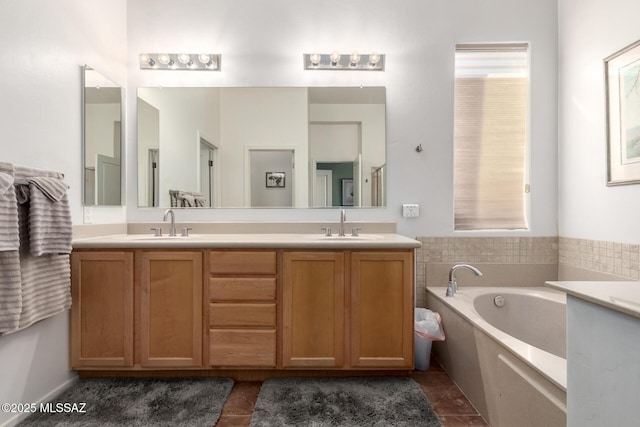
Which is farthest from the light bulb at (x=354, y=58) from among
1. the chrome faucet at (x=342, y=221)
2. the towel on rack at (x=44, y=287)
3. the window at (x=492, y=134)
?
the towel on rack at (x=44, y=287)

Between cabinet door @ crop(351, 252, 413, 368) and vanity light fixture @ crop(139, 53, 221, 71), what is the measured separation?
1879 millimetres

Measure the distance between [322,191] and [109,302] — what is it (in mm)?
1561

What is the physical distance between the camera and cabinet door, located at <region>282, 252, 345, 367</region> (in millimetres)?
1938

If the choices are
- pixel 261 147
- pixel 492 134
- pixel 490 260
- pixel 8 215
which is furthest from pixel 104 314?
pixel 492 134

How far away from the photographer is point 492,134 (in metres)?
2.57

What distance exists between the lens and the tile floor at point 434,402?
164 cm

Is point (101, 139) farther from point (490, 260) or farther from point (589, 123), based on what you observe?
point (589, 123)

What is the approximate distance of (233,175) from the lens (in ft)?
8.35

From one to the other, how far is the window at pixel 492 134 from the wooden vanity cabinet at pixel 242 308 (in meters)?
1.56

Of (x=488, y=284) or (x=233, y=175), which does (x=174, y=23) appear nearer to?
(x=233, y=175)

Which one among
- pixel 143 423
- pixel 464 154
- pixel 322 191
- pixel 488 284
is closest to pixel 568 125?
pixel 464 154

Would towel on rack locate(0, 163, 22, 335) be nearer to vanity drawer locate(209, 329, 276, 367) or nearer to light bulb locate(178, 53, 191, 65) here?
vanity drawer locate(209, 329, 276, 367)

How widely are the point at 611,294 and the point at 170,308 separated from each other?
78.6 inches

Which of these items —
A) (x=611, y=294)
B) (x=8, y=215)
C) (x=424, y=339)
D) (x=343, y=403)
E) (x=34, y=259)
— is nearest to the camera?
(x=611, y=294)
